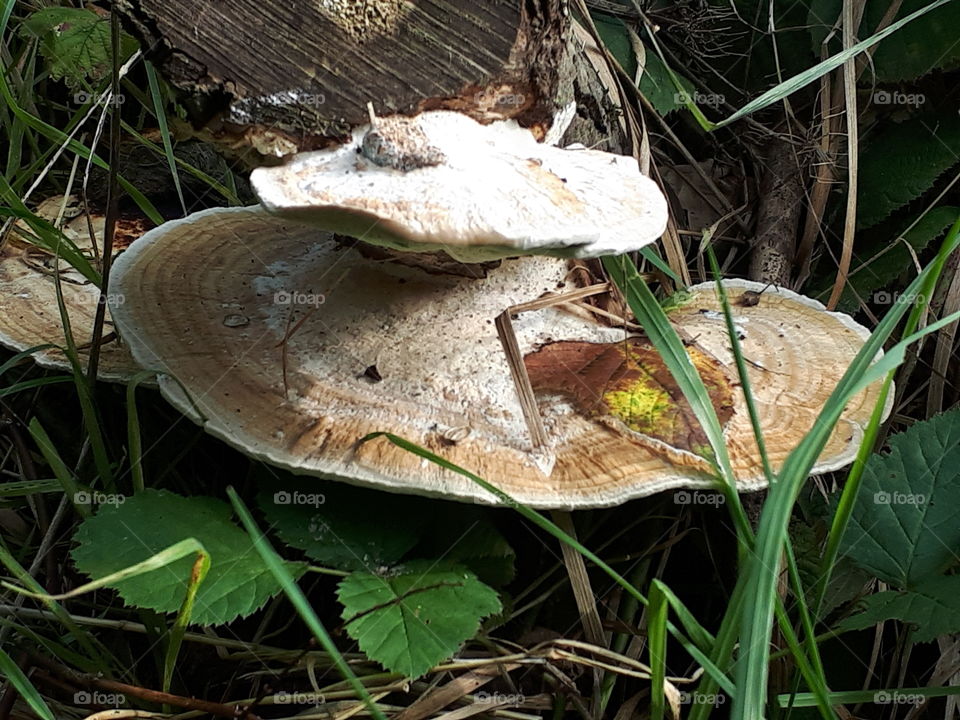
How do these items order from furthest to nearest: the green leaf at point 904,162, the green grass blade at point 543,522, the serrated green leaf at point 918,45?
the green leaf at point 904,162 < the serrated green leaf at point 918,45 < the green grass blade at point 543,522

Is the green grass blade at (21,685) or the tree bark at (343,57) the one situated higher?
the tree bark at (343,57)

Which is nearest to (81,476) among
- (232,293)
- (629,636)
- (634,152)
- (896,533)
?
(232,293)

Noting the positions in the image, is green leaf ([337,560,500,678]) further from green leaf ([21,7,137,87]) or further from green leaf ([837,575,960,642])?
green leaf ([21,7,137,87])

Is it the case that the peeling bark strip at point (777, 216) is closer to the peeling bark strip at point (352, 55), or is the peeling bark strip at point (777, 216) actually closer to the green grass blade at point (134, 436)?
the peeling bark strip at point (352, 55)

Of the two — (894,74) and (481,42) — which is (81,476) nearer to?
(481,42)

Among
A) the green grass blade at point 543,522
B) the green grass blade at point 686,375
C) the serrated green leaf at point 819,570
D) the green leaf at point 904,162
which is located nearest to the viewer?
the green grass blade at point 543,522

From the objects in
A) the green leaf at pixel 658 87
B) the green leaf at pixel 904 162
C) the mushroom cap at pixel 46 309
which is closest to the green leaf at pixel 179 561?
the mushroom cap at pixel 46 309

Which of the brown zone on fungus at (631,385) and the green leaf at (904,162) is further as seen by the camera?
the green leaf at (904,162)
